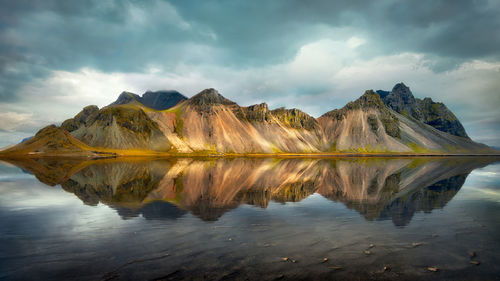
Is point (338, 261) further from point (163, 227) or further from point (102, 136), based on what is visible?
point (102, 136)

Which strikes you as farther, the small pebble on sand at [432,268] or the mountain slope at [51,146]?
the mountain slope at [51,146]

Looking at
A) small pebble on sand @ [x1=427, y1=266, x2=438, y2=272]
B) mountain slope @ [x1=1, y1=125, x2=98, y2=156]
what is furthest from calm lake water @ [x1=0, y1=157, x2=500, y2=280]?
mountain slope @ [x1=1, y1=125, x2=98, y2=156]

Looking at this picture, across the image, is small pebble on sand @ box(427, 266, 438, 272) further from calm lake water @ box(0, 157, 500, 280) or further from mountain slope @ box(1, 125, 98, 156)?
mountain slope @ box(1, 125, 98, 156)

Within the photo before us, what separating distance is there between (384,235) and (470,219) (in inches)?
413

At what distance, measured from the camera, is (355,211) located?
21.8 m

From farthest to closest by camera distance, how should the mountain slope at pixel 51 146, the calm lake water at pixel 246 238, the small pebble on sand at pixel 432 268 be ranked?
1. the mountain slope at pixel 51 146
2. the small pebble on sand at pixel 432 268
3. the calm lake water at pixel 246 238

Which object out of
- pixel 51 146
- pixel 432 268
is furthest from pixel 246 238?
pixel 51 146

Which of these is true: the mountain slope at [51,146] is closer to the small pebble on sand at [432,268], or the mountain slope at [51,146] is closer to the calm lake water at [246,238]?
the calm lake water at [246,238]

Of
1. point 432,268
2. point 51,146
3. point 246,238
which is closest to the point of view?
point 432,268

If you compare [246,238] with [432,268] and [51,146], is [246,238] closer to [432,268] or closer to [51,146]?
[432,268]

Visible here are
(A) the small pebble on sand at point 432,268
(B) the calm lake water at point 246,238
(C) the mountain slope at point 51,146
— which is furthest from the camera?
(C) the mountain slope at point 51,146

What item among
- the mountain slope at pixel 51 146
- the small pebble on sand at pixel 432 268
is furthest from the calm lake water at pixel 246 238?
the mountain slope at pixel 51 146

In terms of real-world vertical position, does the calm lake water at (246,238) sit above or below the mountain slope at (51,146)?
below

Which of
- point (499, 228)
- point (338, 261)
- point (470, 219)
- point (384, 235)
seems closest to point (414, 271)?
point (338, 261)
